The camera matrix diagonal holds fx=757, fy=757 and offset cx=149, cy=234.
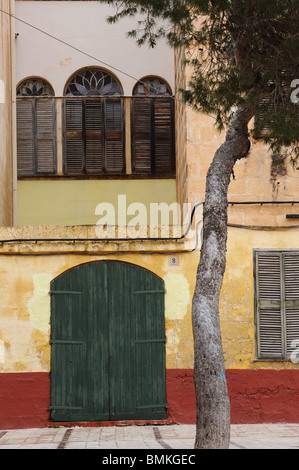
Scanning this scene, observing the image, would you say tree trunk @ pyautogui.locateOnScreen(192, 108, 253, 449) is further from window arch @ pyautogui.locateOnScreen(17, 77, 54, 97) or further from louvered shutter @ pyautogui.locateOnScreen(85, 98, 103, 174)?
window arch @ pyautogui.locateOnScreen(17, 77, 54, 97)

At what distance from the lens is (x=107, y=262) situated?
11805 millimetres

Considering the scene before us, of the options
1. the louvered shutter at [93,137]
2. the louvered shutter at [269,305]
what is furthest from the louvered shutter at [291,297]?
the louvered shutter at [93,137]

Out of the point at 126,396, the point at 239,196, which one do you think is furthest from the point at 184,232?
the point at 126,396

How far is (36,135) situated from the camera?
652 inches

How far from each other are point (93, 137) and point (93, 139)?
0.16 ft

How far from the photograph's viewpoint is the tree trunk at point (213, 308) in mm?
7094

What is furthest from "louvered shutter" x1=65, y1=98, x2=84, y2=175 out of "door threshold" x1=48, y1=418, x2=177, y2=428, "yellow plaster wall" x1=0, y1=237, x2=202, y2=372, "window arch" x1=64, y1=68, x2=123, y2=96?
"door threshold" x1=48, y1=418, x2=177, y2=428

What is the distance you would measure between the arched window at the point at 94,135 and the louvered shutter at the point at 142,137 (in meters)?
0.27

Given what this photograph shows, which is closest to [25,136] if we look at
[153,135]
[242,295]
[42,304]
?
[153,135]

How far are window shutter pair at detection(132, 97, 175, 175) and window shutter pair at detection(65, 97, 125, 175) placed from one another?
12.9 inches

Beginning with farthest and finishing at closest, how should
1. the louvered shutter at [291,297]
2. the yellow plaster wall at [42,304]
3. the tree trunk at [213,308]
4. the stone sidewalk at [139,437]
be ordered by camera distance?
the louvered shutter at [291,297]
the yellow plaster wall at [42,304]
the stone sidewalk at [139,437]
the tree trunk at [213,308]

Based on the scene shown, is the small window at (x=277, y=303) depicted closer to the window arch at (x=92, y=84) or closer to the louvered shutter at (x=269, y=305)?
the louvered shutter at (x=269, y=305)

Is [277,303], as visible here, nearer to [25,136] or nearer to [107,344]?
[107,344]

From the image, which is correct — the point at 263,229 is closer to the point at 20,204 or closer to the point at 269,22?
the point at 269,22
